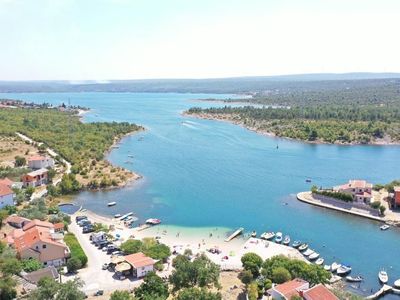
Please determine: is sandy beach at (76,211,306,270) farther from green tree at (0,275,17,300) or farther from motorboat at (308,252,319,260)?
green tree at (0,275,17,300)

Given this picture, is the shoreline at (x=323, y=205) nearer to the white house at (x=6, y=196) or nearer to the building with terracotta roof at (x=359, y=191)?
the building with terracotta roof at (x=359, y=191)

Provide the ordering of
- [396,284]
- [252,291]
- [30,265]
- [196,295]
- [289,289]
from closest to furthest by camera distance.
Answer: [196,295], [289,289], [252,291], [30,265], [396,284]

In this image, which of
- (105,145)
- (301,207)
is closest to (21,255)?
(301,207)

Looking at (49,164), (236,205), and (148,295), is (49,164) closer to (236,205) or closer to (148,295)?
(236,205)

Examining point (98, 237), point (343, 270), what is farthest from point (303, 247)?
point (98, 237)

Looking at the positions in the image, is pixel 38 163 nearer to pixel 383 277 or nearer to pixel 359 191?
pixel 359 191

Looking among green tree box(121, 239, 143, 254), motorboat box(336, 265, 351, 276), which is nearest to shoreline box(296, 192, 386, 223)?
motorboat box(336, 265, 351, 276)

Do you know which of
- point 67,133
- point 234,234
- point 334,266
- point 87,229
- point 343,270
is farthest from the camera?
point 67,133

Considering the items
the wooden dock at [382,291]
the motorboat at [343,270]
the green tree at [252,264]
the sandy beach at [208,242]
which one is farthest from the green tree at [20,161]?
the wooden dock at [382,291]
